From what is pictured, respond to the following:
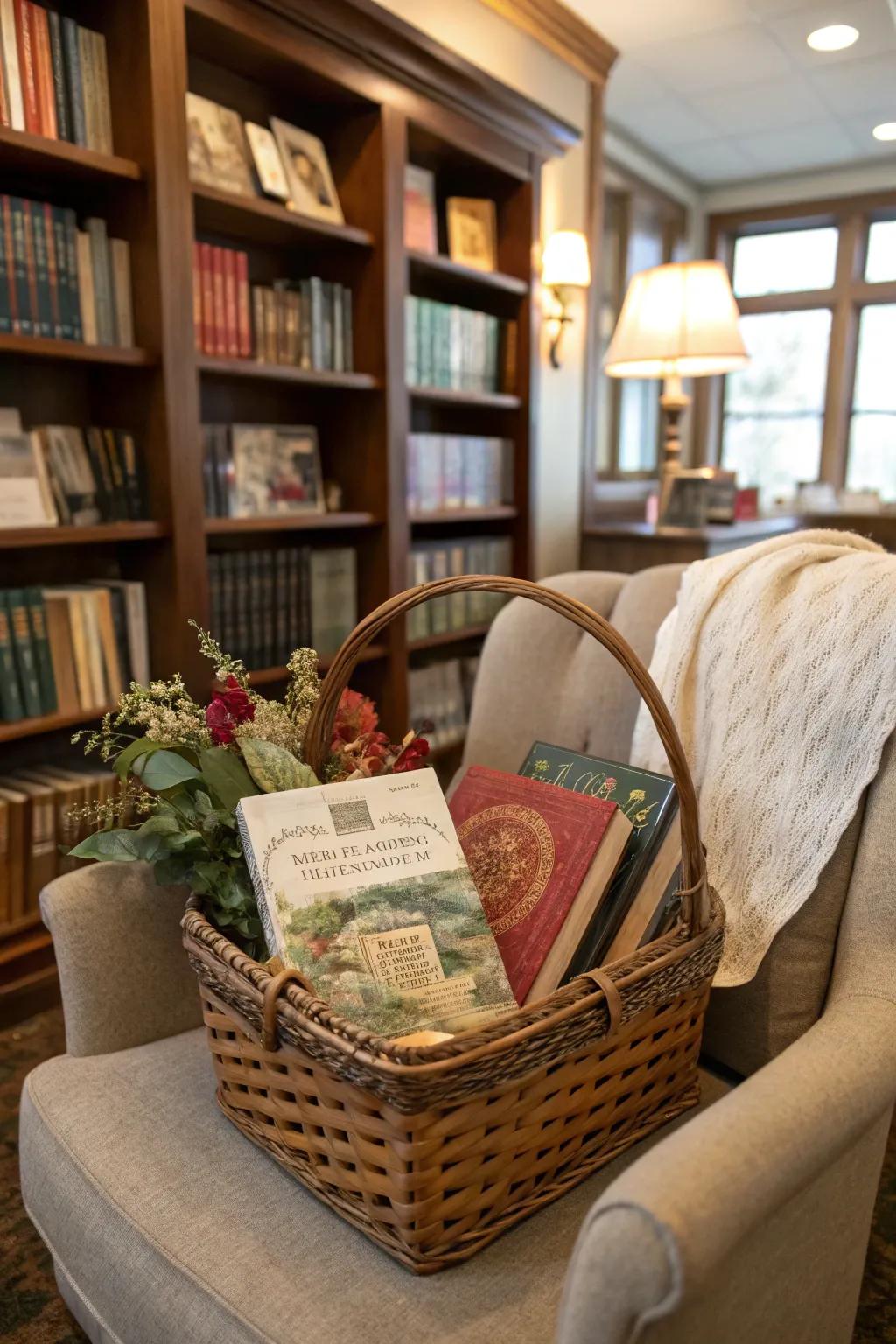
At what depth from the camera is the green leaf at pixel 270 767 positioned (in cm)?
92

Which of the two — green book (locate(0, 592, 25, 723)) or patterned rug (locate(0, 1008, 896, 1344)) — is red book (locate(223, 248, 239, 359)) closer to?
green book (locate(0, 592, 25, 723))

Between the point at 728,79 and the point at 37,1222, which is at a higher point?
the point at 728,79

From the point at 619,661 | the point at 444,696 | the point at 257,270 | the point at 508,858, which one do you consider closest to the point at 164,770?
the point at 508,858

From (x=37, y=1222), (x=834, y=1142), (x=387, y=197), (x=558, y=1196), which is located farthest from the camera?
(x=387, y=197)

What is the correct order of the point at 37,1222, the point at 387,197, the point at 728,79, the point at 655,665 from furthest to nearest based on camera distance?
1. the point at 728,79
2. the point at 387,197
3. the point at 655,665
4. the point at 37,1222

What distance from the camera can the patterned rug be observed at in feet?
3.82

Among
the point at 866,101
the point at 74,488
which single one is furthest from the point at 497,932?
the point at 866,101

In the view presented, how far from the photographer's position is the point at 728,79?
12.1 ft

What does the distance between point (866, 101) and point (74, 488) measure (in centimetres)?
376

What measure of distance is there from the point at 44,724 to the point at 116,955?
953 mm

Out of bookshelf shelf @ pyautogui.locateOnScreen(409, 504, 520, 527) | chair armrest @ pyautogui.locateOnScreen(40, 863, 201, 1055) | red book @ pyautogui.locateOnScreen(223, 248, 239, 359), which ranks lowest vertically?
chair armrest @ pyautogui.locateOnScreen(40, 863, 201, 1055)

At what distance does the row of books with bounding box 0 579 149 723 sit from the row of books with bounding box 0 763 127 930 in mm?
159

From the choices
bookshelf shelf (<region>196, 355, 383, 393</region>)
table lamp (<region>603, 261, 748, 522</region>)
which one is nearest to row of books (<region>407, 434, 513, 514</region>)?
bookshelf shelf (<region>196, 355, 383, 393</region>)

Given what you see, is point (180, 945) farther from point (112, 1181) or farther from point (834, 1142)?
point (834, 1142)
